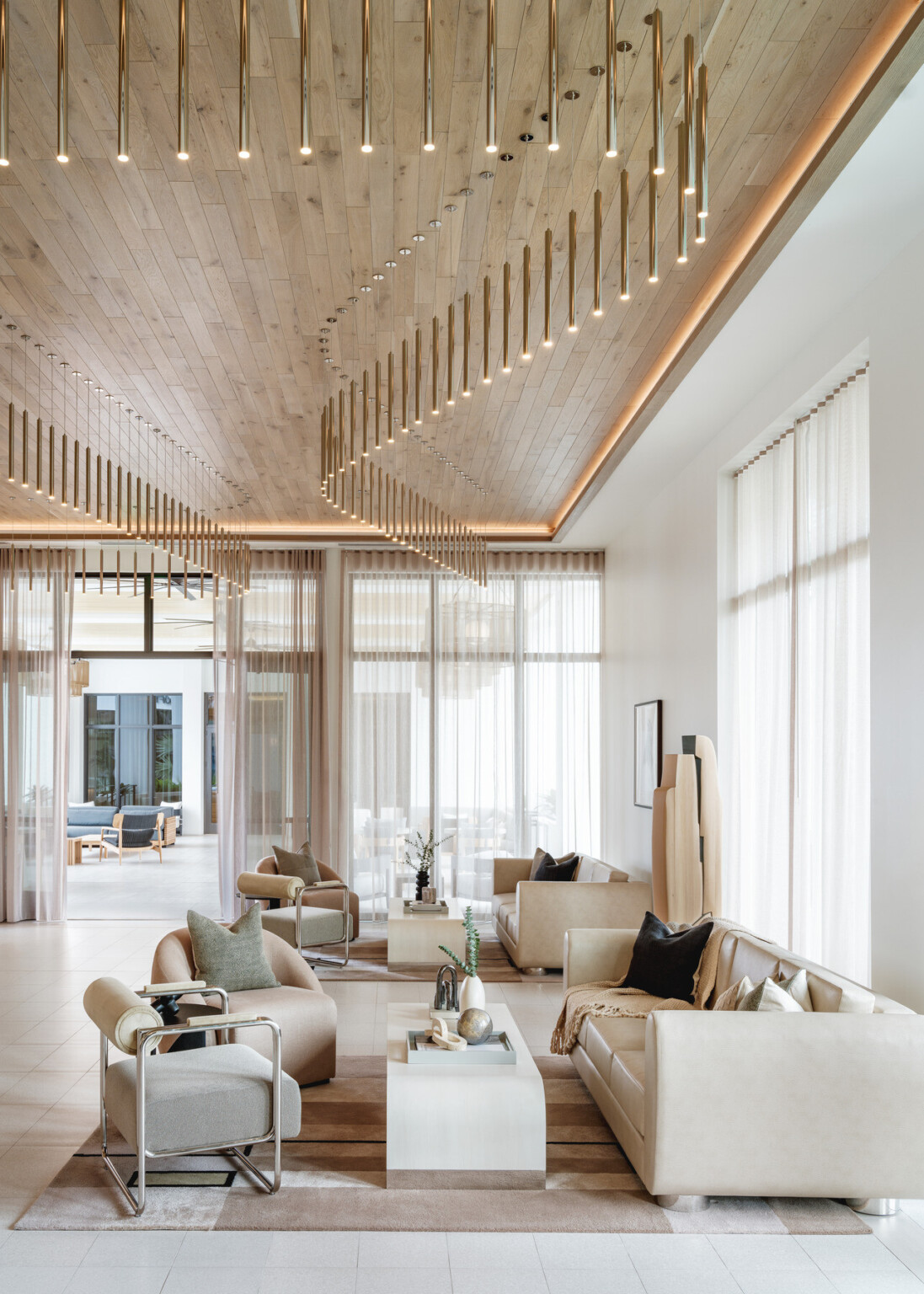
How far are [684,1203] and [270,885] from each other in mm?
4920

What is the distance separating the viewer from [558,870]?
877 centimetres

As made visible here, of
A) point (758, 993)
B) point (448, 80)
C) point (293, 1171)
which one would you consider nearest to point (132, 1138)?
point (293, 1171)

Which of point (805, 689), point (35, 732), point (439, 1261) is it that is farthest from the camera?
point (35, 732)

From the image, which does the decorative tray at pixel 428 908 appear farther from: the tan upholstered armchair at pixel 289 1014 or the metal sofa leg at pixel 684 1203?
the metal sofa leg at pixel 684 1203

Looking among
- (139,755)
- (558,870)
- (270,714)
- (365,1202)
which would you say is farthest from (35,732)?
(139,755)

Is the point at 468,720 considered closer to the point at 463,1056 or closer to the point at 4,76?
the point at 463,1056

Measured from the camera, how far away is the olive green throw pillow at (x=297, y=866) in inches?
345

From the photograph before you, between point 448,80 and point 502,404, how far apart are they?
3.22m

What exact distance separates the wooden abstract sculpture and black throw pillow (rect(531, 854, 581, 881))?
234 centimetres

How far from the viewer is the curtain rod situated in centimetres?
496

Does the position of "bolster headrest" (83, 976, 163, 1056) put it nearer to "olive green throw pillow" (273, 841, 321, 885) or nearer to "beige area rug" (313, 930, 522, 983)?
"beige area rug" (313, 930, 522, 983)

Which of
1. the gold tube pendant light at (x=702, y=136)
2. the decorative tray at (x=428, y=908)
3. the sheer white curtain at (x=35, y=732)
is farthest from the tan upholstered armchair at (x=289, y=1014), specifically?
the sheer white curtain at (x=35, y=732)

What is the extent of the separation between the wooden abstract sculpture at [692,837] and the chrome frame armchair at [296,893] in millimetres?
2978

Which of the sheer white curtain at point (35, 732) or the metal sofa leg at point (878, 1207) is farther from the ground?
the sheer white curtain at point (35, 732)
